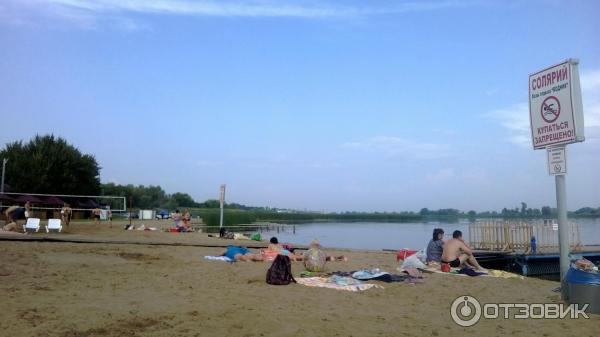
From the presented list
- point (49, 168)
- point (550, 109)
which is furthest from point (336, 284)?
point (49, 168)

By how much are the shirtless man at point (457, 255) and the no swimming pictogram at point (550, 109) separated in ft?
16.8

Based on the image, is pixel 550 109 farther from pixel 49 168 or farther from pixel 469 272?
pixel 49 168

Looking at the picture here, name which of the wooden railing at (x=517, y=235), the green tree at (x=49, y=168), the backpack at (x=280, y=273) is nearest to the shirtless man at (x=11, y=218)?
the backpack at (x=280, y=273)

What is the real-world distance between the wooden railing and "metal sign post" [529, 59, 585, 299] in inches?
545

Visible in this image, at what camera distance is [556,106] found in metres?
8.28

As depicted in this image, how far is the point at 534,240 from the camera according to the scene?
68.5 feet

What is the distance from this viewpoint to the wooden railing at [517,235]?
2162 centimetres

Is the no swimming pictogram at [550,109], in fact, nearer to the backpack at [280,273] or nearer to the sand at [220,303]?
the sand at [220,303]

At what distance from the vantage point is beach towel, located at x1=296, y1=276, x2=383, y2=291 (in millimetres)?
9133

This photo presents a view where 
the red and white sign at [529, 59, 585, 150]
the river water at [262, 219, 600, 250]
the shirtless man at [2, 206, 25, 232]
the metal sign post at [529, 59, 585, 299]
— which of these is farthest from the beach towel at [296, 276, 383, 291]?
the river water at [262, 219, 600, 250]

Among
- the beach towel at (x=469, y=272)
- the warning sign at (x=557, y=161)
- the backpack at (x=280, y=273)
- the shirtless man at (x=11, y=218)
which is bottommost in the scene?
the beach towel at (x=469, y=272)

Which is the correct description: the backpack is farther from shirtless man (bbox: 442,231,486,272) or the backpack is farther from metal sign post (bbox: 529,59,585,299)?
shirtless man (bbox: 442,231,486,272)

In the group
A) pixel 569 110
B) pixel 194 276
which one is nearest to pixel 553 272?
pixel 569 110

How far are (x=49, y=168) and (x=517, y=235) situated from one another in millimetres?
49720
